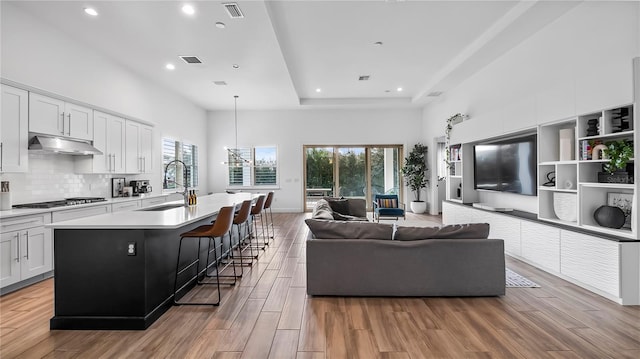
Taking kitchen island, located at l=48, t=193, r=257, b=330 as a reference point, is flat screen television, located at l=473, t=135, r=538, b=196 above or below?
above

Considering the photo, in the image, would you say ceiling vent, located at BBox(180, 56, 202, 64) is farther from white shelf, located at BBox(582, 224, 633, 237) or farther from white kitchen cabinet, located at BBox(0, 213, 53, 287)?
white shelf, located at BBox(582, 224, 633, 237)

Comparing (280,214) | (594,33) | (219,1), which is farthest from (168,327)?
(280,214)

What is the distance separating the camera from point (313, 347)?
2254 millimetres

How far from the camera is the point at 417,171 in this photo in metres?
9.13

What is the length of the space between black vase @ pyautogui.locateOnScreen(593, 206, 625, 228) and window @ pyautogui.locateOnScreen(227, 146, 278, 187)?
795 centimetres

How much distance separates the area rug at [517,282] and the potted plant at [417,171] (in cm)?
541

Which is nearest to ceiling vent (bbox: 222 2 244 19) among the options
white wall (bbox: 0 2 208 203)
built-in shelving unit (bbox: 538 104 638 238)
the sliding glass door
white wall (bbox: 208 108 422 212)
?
white wall (bbox: 0 2 208 203)

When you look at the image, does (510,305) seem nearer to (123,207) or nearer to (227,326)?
(227,326)

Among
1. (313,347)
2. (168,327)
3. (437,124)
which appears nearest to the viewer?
(313,347)

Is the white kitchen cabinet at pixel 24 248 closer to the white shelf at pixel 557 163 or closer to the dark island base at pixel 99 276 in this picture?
the dark island base at pixel 99 276

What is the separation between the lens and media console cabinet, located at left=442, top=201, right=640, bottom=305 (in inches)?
112

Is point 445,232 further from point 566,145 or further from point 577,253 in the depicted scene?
point 566,145

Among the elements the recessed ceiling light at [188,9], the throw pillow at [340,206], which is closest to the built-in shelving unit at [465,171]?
the throw pillow at [340,206]

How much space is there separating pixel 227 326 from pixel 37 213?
2.76m
